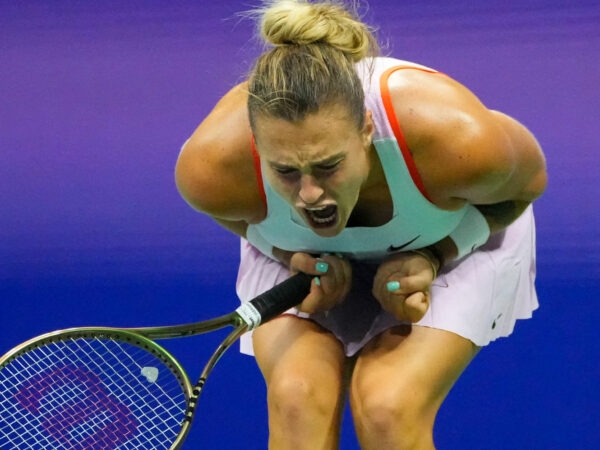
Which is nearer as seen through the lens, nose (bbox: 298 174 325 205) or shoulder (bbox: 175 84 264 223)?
Result: nose (bbox: 298 174 325 205)

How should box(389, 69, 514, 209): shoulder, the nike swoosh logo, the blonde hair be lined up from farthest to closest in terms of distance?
the nike swoosh logo < box(389, 69, 514, 209): shoulder < the blonde hair

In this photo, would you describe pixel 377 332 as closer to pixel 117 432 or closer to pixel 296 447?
pixel 296 447

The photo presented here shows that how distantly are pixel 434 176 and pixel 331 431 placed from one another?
311mm

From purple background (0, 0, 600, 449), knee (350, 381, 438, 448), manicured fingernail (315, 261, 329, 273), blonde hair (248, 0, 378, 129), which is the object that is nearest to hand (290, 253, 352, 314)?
manicured fingernail (315, 261, 329, 273)

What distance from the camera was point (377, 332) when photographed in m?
1.39

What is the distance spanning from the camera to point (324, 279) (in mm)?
1351

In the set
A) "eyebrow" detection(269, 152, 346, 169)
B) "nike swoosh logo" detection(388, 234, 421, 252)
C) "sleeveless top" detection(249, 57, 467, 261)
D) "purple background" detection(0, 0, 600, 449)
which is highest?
"eyebrow" detection(269, 152, 346, 169)

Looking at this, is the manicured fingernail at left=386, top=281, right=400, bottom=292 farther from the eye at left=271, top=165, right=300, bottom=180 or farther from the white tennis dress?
the eye at left=271, top=165, right=300, bottom=180

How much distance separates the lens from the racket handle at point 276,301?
1.28 meters

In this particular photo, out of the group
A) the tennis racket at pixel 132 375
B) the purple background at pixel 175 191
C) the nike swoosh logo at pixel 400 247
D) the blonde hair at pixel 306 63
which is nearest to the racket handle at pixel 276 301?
the tennis racket at pixel 132 375

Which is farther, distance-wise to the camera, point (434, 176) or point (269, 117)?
point (434, 176)

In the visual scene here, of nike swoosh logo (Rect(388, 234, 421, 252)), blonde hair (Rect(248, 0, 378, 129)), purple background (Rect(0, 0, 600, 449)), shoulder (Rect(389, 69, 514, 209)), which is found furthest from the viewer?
purple background (Rect(0, 0, 600, 449))

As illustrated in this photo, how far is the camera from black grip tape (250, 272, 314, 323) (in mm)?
1297

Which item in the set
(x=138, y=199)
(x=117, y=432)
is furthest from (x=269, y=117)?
(x=138, y=199)
